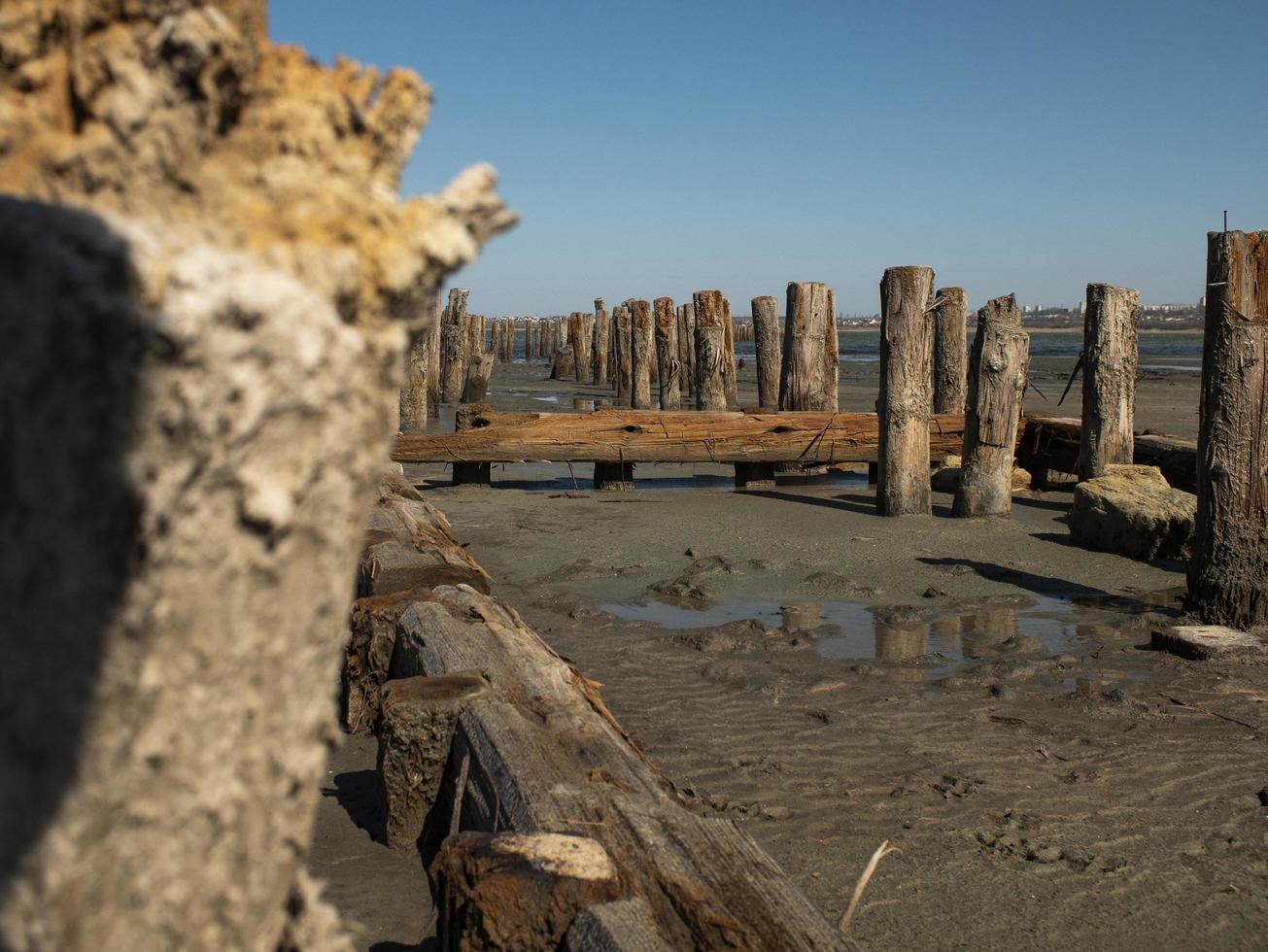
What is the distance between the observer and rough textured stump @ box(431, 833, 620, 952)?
217 centimetres

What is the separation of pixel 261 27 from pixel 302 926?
0.90 meters

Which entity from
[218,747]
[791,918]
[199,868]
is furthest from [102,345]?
[791,918]

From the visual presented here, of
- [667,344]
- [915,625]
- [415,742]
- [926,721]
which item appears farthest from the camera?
[667,344]

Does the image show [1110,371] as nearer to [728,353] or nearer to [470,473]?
[470,473]

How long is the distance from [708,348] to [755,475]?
2755 millimetres

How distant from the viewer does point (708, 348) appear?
14.0 meters

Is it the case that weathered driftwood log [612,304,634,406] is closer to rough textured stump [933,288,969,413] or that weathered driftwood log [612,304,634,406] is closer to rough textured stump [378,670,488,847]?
rough textured stump [933,288,969,413]

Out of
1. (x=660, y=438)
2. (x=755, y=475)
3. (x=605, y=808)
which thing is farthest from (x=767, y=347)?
(x=605, y=808)

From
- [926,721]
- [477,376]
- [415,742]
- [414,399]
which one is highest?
[477,376]

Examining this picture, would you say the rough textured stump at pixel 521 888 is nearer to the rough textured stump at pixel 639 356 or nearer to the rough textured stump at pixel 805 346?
the rough textured stump at pixel 805 346

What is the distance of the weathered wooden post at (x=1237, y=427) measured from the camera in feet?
19.1

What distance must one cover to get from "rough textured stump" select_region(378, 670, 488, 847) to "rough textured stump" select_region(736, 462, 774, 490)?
833 centimetres

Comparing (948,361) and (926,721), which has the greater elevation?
(948,361)

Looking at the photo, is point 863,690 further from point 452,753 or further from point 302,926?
point 302,926
